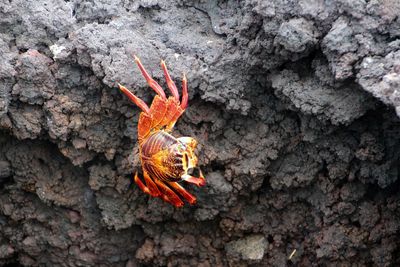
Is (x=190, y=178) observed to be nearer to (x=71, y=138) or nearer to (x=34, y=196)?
(x=71, y=138)

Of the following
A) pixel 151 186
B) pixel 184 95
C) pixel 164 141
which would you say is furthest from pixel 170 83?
pixel 151 186

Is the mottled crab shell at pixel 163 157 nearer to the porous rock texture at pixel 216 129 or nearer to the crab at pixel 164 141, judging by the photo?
the crab at pixel 164 141

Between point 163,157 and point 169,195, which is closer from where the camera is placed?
point 163,157

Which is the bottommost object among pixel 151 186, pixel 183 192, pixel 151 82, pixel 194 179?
pixel 151 186

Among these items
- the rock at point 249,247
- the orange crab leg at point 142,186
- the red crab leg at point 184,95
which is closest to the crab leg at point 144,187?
the orange crab leg at point 142,186

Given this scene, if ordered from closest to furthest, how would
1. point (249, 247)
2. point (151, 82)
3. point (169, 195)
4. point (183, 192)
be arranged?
1. point (151, 82)
2. point (183, 192)
3. point (169, 195)
4. point (249, 247)

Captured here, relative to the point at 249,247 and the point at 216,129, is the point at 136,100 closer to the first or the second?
the point at 216,129

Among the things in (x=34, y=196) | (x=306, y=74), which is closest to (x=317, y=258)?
(x=306, y=74)
